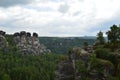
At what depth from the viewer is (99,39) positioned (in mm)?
109125

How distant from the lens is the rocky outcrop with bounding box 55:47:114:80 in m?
74.6

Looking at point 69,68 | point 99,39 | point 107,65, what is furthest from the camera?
point 99,39

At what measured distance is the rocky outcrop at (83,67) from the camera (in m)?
74.6

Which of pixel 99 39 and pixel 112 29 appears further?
pixel 99 39

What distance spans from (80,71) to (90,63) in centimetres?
345

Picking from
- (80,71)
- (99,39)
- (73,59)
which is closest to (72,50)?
(73,59)

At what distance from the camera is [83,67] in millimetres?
76500

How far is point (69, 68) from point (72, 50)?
5.46 m

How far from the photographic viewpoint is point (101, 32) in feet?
375

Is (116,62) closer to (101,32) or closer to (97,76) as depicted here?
(97,76)

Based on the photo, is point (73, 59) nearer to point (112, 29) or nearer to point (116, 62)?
point (116, 62)

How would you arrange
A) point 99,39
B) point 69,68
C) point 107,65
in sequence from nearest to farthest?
point 107,65 → point 69,68 → point 99,39

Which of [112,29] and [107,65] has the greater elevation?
[112,29]

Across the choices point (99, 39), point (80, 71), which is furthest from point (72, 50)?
point (99, 39)
